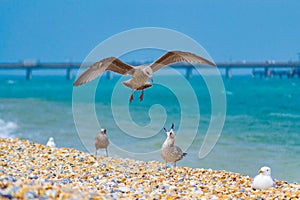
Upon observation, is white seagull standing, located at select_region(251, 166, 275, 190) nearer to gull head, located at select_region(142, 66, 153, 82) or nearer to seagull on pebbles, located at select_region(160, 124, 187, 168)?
seagull on pebbles, located at select_region(160, 124, 187, 168)

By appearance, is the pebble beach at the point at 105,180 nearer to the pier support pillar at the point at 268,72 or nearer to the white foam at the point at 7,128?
the white foam at the point at 7,128

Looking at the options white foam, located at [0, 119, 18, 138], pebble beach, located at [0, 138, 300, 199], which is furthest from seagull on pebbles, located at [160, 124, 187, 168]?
white foam, located at [0, 119, 18, 138]

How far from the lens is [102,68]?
4961 mm

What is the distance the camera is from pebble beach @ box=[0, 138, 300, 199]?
4297 millimetres

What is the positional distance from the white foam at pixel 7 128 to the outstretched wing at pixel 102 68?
8.54 m

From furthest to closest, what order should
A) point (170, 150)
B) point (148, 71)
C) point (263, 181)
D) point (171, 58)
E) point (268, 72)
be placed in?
point (268, 72)
point (170, 150)
point (263, 181)
point (171, 58)
point (148, 71)

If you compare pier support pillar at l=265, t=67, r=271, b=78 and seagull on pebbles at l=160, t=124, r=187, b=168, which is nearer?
seagull on pebbles at l=160, t=124, r=187, b=168

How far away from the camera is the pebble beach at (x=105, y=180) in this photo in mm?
4297

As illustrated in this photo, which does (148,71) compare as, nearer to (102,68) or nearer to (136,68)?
(136,68)

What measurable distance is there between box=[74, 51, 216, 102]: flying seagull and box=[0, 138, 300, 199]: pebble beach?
1.11 meters

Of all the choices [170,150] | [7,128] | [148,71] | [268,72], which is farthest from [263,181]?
[268,72]

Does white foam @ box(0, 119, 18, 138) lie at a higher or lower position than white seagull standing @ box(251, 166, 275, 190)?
lower

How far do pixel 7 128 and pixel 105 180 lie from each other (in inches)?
379

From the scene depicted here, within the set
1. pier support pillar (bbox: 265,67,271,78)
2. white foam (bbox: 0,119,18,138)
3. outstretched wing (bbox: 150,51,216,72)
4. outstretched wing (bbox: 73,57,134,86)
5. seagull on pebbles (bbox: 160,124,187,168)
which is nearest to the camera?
outstretched wing (bbox: 73,57,134,86)
